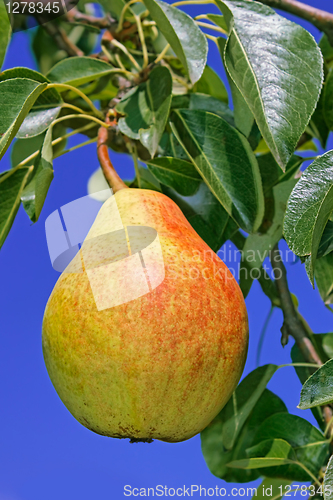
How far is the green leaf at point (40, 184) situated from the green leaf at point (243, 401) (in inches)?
24.0

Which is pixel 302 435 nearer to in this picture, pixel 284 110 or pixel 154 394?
pixel 154 394

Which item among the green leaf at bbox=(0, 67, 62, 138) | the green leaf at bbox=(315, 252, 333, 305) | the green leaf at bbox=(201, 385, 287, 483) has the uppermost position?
the green leaf at bbox=(0, 67, 62, 138)

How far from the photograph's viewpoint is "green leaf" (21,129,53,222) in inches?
31.5

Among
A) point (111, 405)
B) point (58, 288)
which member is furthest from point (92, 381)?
point (58, 288)

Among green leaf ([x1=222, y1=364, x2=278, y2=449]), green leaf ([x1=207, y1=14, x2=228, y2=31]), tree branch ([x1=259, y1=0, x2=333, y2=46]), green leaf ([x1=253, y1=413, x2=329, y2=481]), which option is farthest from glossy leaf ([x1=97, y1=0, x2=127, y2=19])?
green leaf ([x1=253, y1=413, x2=329, y2=481])

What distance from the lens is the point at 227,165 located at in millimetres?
857

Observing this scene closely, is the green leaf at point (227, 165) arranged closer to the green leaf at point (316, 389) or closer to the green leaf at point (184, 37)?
the green leaf at point (184, 37)

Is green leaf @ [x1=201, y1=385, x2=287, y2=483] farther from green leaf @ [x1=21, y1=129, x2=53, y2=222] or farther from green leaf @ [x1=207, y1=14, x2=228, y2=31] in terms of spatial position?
green leaf @ [x1=207, y1=14, x2=228, y2=31]

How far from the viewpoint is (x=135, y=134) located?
0.92 metres

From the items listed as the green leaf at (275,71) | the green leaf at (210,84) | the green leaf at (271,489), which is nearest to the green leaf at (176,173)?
the green leaf at (275,71)

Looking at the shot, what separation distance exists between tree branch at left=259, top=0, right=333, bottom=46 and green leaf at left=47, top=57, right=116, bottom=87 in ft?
1.21

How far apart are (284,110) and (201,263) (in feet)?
0.81

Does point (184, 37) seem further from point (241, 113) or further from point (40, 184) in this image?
point (40, 184)

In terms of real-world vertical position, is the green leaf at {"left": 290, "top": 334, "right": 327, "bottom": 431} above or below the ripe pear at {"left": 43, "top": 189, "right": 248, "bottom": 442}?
below
